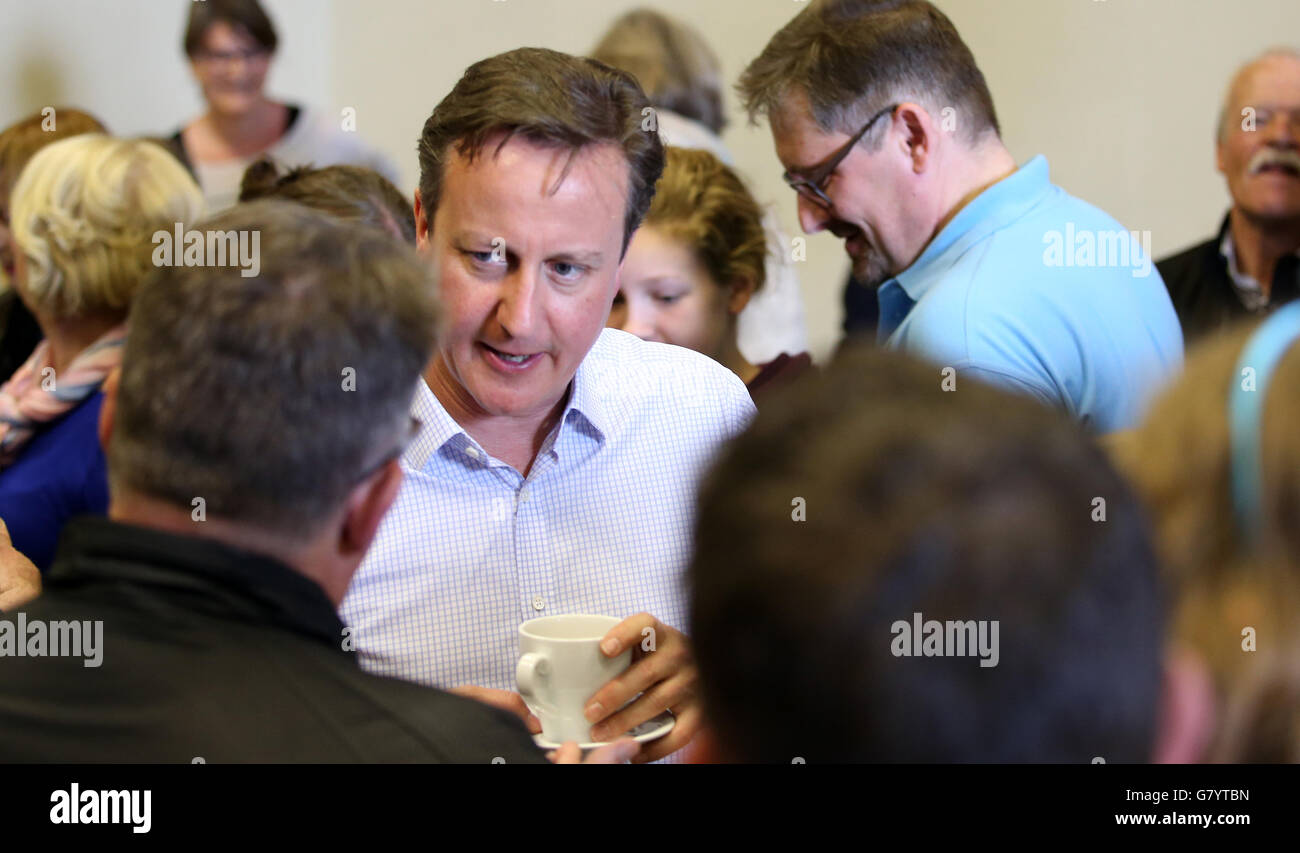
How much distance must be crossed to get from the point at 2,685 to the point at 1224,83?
12.3 feet

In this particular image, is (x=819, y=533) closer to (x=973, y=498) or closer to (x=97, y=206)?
(x=973, y=498)

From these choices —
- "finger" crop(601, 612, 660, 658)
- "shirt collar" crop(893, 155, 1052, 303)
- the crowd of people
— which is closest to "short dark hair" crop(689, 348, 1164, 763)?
the crowd of people

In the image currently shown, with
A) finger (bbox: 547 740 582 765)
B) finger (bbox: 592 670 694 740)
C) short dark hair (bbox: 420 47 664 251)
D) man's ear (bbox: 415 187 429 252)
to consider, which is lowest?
finger (bbox: 592 670 694 740)

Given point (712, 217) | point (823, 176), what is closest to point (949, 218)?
point (823, 176)

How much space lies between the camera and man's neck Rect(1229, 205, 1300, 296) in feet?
8.61

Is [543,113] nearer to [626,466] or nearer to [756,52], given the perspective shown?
[626,466]

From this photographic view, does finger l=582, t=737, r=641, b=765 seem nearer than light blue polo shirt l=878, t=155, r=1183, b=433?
Yes

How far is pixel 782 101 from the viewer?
202 centimetres

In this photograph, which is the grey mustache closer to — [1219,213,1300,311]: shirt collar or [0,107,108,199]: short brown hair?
[1219,213,1300,311]: shirt collar

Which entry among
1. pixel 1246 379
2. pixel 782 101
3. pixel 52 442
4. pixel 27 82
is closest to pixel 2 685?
pixel 1246 379

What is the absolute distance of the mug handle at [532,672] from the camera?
1.13 meters

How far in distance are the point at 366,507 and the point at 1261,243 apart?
90.5 inches

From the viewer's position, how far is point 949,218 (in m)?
1.98

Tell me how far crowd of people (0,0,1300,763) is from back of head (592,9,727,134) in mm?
1225
